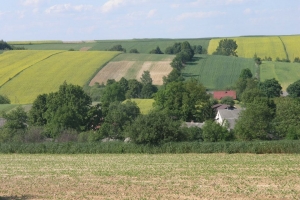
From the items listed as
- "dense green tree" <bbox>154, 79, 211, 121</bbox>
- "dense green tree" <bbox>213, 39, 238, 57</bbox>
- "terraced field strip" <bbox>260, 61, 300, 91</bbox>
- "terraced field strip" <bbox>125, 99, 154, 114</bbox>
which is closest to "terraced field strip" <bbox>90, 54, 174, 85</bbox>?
"terraced field strip" <bbox>125, 99, 154, 114</bbox>

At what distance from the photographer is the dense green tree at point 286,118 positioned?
200ft

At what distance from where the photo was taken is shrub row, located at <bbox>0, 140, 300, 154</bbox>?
4991 cm

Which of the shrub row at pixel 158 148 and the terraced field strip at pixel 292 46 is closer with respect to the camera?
the shrub row at pixel 158 148

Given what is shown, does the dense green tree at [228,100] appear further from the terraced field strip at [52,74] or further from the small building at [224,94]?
the terraced field strip at [52,74]

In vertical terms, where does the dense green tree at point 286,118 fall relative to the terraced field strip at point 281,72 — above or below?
below

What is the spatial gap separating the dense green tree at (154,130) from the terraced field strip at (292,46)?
98.9 m

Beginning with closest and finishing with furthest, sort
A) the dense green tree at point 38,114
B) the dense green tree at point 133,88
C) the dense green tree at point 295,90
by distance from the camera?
the dense green tree at point 38,114 < the dense green tree at point 295,90 < the dense green tree at point 133,88

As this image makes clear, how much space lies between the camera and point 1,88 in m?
105

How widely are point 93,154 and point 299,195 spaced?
3042 cm

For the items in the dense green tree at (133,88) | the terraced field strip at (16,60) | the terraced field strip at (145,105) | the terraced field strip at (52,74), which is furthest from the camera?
the terraced field strip at (16,60)

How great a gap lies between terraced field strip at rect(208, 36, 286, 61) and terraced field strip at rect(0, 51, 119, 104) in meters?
44.0

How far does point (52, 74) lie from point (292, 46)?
79736 mm

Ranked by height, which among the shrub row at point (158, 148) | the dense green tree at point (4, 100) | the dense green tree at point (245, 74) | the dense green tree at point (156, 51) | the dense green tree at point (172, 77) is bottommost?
the dense green tree at point (4, 100)

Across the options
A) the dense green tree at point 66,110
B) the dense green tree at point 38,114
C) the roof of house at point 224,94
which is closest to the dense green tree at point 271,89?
the roof of house at point 224,94
